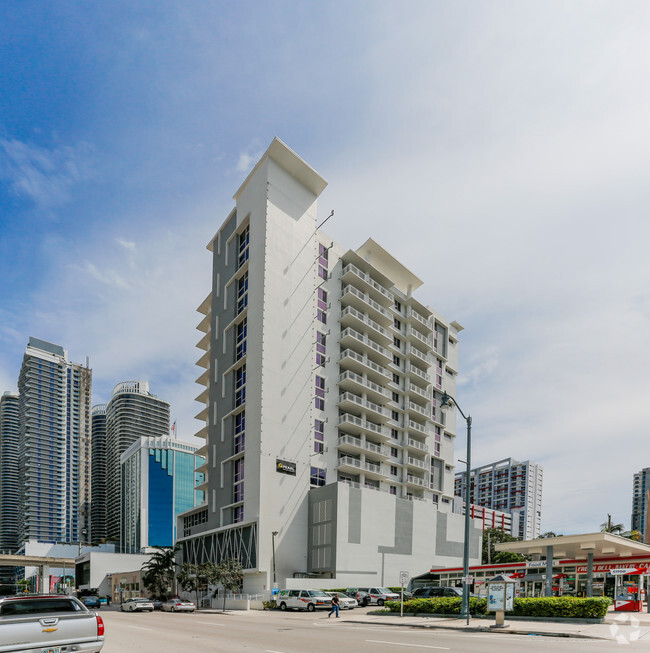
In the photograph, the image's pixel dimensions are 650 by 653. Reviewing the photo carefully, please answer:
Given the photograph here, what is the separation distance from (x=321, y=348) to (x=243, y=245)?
53.1 ft

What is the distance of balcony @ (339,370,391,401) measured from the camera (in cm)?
6606

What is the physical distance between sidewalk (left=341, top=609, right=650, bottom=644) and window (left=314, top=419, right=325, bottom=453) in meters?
33.8

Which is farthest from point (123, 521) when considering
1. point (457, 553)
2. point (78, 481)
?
point (457, 553)

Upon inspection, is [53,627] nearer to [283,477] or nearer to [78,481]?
[283,477]

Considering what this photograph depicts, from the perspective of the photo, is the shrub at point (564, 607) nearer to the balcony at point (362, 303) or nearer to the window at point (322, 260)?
the balcony at point (362, 303)

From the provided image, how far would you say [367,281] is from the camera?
234 ft

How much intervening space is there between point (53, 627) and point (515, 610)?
22.7 metres

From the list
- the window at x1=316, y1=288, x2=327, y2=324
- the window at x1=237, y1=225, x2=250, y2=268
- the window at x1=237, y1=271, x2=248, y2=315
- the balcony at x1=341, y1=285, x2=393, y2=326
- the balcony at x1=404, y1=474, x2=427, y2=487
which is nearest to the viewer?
the window at x1=237, y1=271, x2=248, y2=315

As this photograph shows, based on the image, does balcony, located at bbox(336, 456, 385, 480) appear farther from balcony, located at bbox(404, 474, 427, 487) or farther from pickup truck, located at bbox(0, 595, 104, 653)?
pickup truck, located at bbox(0, 595, 104, 653)

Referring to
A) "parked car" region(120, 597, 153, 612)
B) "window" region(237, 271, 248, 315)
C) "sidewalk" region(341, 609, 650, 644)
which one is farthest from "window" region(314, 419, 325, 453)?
"sidewalk" region(341, 609, 650, 644)

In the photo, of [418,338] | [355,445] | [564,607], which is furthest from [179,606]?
[418,338]

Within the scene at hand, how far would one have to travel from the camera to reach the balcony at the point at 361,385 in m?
66.1

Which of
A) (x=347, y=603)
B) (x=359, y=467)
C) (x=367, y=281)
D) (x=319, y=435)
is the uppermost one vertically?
→ (x=367, y=281)

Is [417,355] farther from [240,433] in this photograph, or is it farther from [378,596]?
[378,596]
